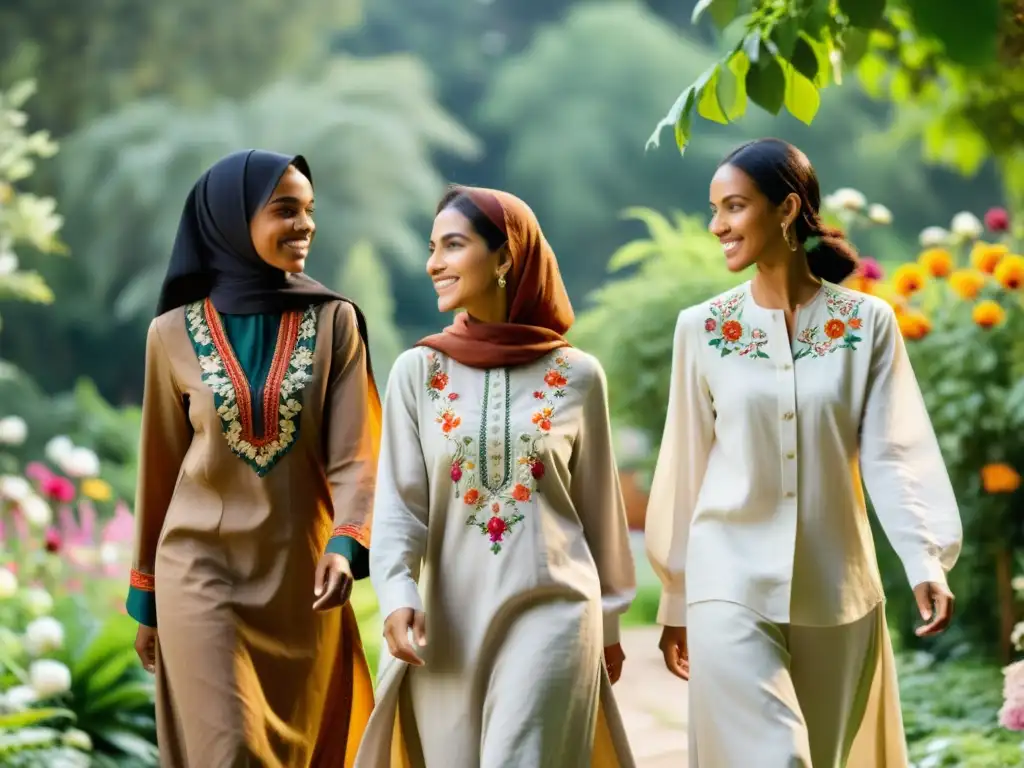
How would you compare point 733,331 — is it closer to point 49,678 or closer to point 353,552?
point 353,552

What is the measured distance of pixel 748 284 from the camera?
3.75 metres

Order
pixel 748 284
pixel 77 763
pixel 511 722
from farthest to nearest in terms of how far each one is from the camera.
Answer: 1. pixel 77 763
2. pixel 748 284
3. pixel 511 722

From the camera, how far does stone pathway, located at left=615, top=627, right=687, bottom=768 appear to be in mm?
5504

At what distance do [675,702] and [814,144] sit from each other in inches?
387

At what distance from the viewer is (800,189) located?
3.62m

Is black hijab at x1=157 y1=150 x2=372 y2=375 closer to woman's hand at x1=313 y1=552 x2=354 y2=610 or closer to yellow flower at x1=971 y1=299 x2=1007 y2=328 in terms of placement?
woman's hand at x1=313 y1=552 x2=354 y2=610

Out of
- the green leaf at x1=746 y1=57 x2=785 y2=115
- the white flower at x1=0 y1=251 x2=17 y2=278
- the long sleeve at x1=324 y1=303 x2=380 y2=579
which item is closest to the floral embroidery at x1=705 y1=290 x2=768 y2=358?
the green leaf at x1=746 y1=57 x2=785 y2=115

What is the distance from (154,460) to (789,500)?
1.58 m

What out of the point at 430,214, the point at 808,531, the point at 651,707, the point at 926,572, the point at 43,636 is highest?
the point at 430,214

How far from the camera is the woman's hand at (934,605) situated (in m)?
3.33

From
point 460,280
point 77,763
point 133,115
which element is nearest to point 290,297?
point 460,280

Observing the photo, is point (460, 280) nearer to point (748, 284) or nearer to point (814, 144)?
point (748, 284)

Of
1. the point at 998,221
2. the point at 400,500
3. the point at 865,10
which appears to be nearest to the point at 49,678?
Answer: the point at 400,500

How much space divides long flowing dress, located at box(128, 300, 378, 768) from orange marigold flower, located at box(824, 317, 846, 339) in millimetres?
1155
